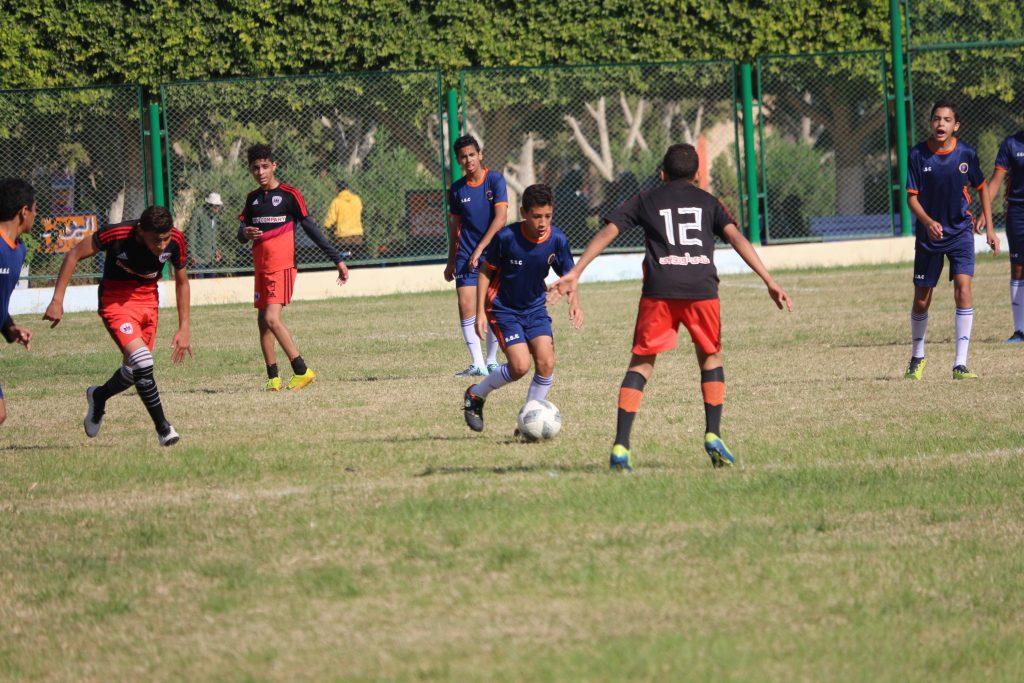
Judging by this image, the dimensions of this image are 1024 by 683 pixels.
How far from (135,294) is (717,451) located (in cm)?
417

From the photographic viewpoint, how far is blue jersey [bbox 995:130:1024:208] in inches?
495

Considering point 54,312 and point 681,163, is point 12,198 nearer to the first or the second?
point 54,312

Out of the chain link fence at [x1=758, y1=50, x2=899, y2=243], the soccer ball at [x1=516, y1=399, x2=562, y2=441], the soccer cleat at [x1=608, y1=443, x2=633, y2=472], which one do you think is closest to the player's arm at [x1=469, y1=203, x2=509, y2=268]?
the soccer ball at [x1=516, y1=399, x2=562, y2=441]

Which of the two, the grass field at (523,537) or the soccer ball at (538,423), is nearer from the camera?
the grass field at (523,537)

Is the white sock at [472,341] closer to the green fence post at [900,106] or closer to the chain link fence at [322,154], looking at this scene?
the chain link fence at [322,154]

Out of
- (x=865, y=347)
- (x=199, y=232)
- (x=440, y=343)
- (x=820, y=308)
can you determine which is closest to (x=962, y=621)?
(x=865, y=347)

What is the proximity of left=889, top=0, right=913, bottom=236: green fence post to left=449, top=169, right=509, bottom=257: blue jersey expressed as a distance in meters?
12.3

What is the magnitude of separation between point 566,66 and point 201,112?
5.91 m

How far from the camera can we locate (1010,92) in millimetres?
23500

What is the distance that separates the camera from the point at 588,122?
934 inches

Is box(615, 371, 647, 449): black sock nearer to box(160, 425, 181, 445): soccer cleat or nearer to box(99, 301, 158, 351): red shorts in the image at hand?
box(160, 425, 181, 445): soccer cleat

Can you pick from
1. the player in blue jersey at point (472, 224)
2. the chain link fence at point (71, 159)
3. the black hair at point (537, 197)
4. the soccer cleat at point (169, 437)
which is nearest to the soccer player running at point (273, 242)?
the player in blue jersey at point (472, 224)

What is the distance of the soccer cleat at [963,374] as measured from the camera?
1066 centimetres

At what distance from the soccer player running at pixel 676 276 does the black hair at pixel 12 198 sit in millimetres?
3213
